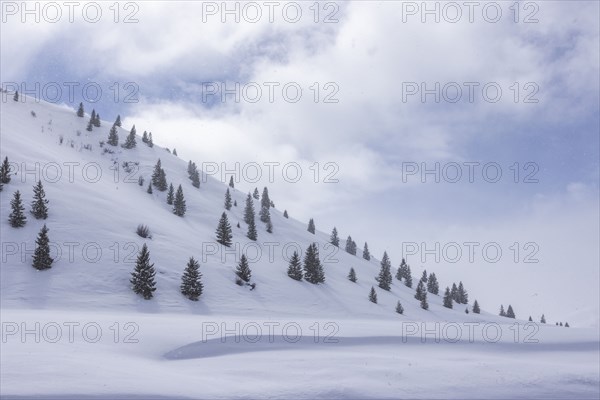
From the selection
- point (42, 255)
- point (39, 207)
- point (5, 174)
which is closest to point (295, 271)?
point (42, 255)

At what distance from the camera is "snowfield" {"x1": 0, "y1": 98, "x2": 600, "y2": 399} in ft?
32.8

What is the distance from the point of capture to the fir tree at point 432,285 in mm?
85562

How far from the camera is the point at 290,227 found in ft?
274

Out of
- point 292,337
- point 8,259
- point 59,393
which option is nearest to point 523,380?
point 292,337

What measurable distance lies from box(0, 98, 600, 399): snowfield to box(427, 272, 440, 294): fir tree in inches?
1317

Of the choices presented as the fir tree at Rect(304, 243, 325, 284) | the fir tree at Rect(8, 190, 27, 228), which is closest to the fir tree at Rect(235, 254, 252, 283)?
the fir tree at Rect(304, 243, 325, 284)

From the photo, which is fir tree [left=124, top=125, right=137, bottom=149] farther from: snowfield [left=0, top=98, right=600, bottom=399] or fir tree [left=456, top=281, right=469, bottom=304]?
fir tree [left=456, top=281, right=469, bottom=304]

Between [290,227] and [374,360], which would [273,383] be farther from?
[290,227]

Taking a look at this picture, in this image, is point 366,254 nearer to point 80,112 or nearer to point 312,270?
point 312,270

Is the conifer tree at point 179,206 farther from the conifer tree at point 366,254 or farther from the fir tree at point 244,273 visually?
the conifer tree at point 366,254

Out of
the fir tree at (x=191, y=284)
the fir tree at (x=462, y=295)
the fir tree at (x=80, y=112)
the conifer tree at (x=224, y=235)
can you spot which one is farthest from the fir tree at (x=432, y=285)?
the fir tree at (x=80, y=112)

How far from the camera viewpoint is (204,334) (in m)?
15.5

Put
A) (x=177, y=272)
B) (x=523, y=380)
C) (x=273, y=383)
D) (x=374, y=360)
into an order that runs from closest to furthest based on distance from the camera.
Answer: (x=273, y=383) < (x=523, y=380) < (x=374, y=360) < (x=177, y=272)

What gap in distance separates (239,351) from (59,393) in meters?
6.64
